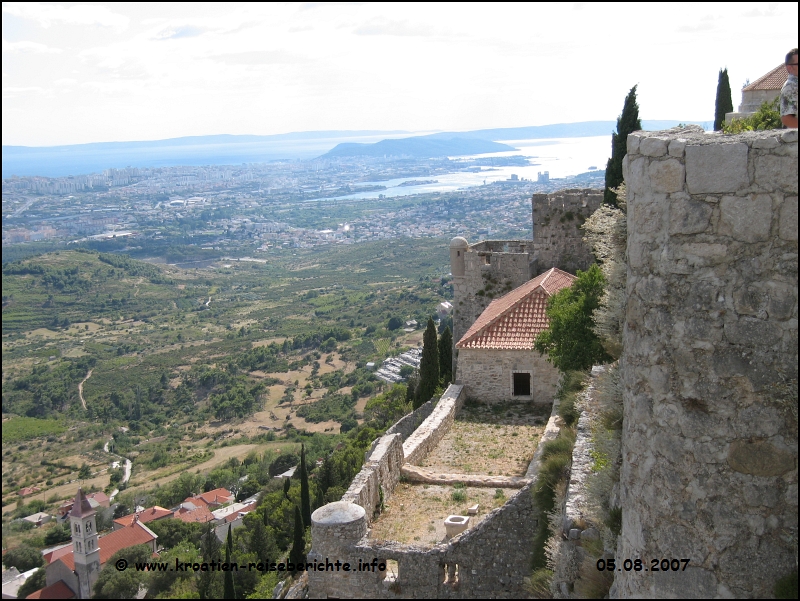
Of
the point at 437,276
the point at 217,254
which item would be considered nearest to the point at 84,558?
the point at 437,276

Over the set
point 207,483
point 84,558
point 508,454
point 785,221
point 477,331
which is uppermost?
point 785,221

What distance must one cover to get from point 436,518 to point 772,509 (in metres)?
6.08

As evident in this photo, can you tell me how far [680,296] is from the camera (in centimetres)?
337

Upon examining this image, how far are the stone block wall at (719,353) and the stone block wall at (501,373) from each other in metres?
9.72

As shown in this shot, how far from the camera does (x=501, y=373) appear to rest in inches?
532

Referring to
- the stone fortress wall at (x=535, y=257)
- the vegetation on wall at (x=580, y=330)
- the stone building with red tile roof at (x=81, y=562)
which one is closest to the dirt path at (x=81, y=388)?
the stone building with red tile roof at (x=81, y=562)

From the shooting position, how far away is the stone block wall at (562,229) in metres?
17.6

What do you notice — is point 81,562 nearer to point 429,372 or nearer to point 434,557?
point 434,557

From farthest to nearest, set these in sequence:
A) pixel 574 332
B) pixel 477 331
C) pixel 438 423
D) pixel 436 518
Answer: pixel 477 331 → pixel 438 423 → pixel 574 332 → pixel 436 518

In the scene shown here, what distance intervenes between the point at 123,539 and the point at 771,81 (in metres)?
22.2

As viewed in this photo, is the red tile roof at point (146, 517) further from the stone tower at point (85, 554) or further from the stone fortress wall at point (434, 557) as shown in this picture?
the stone fortress wall at point (434, 557)

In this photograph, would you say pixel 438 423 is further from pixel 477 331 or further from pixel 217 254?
pixel 217 254

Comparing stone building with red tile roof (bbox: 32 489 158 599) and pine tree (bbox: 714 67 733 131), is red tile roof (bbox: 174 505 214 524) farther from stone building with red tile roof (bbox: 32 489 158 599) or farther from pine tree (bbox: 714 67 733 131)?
pine tree (bbox: 714 67 733 131)

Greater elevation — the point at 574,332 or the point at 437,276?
the point at 574,332
